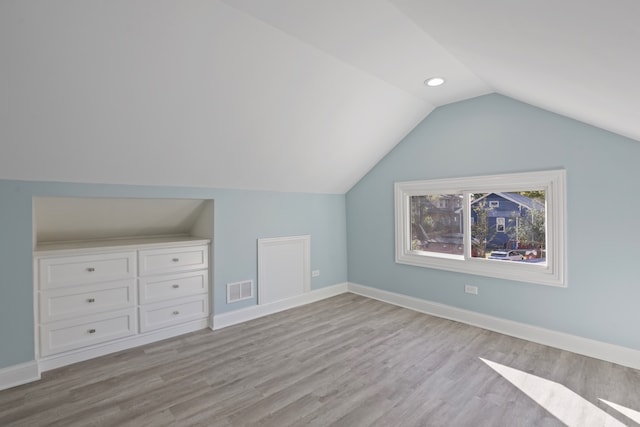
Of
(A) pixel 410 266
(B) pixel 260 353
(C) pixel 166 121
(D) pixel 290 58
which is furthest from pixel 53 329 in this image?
(A) pixel 410 266

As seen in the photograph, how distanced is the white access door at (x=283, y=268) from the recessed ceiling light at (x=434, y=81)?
2529 millimetres

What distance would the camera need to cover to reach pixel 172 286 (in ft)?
11.2

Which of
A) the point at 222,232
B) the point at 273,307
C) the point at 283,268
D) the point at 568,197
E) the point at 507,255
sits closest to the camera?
the point at 568,197

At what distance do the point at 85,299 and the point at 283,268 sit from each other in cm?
218

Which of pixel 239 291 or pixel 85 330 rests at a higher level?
pixel 239 291

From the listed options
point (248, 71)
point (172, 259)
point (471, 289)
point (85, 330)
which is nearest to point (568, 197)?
point (471, 289)

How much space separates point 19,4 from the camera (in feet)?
5.34

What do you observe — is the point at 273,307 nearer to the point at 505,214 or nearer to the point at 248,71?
the point at 248,71

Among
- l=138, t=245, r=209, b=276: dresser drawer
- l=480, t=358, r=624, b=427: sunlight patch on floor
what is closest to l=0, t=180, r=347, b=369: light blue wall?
l=138, t=245, r=209, b=276: dresser drawer

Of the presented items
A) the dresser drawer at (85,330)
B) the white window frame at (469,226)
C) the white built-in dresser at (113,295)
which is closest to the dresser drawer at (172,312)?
the white built-in dresser at (113,295)

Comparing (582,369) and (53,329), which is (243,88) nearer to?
(53,329)

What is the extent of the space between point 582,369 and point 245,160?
3.66 meters

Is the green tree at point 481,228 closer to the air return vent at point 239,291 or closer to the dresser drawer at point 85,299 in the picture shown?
the air return vent at point 239,291

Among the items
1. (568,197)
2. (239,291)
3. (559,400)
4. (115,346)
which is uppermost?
(568,197)
